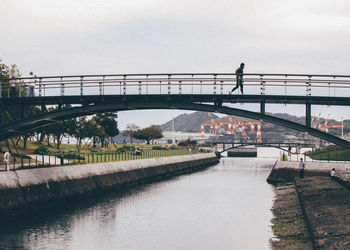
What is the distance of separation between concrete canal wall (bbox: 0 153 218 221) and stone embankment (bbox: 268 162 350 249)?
19513mm

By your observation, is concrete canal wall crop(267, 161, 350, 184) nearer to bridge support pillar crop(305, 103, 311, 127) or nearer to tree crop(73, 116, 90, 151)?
bridge support pillar crop(305, 103, 311, 127)

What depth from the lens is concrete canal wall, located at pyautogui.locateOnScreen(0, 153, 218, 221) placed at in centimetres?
3853

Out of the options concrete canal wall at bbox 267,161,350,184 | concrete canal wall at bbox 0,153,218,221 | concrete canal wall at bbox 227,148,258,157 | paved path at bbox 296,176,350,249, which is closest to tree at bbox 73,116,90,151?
concrete canal wall at bbox 0,153,218,221

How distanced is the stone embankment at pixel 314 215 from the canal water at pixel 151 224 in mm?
1430

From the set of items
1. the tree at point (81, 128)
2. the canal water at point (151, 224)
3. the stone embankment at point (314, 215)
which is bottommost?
the canal water at point (151, 224)

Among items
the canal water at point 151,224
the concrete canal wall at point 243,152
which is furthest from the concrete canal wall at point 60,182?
the concrete canal wall at point 243,152

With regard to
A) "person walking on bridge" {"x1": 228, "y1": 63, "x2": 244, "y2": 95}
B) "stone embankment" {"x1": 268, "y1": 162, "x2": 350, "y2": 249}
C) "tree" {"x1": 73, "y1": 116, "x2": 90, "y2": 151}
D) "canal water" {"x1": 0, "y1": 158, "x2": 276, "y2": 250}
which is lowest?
"canal water" {"x1": 0, "y1": 158, "x2": 276, "y2": 250}

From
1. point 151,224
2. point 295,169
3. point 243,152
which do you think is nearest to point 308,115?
point 151,224

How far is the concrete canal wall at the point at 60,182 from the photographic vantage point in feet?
126

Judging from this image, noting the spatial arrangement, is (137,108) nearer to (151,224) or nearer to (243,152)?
(151,224)

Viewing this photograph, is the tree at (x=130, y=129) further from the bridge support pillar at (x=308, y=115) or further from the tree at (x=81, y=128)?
the bridge support pillar at (x=308, y=115)

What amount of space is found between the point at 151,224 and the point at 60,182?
11735mm

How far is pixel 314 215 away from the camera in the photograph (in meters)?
34.0

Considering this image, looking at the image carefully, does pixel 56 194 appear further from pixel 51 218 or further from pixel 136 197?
pixel 136 197
